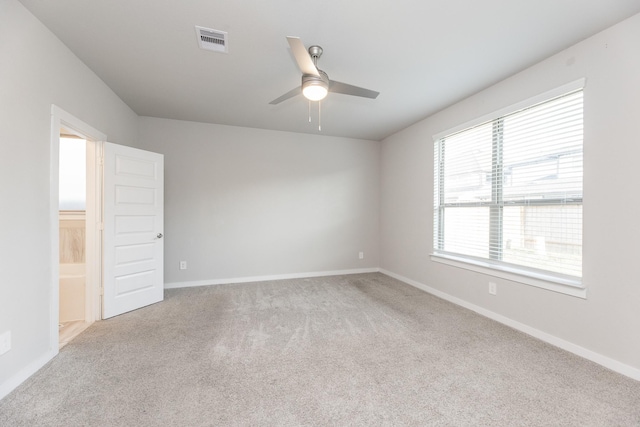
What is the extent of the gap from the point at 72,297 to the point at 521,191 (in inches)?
210

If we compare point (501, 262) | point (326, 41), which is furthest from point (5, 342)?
point (501, 262)

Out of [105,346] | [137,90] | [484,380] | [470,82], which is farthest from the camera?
[137,90]

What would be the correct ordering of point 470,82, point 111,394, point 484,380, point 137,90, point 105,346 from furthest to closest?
1. point 137,90
2. point 470,82
3. point 105,346
4. point 484,380
5. point 111,394

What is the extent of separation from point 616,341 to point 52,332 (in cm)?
453

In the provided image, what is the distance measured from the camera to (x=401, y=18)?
76.2 inches

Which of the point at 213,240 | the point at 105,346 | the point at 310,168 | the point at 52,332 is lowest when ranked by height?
the point at 105,346

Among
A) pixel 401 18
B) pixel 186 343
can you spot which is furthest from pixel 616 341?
pixel 186 343

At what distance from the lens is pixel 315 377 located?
188cm

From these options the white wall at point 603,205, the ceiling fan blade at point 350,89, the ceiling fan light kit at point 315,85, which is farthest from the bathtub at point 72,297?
the white wall at point 603,205

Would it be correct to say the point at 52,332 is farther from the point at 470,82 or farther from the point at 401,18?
the point at 470,82

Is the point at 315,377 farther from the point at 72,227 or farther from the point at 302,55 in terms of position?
the point at 72,227

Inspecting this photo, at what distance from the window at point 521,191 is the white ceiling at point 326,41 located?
57cm

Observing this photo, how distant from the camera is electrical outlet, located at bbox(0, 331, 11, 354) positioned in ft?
5.48

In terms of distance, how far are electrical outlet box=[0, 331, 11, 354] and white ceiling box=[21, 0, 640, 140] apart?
7.52ft
